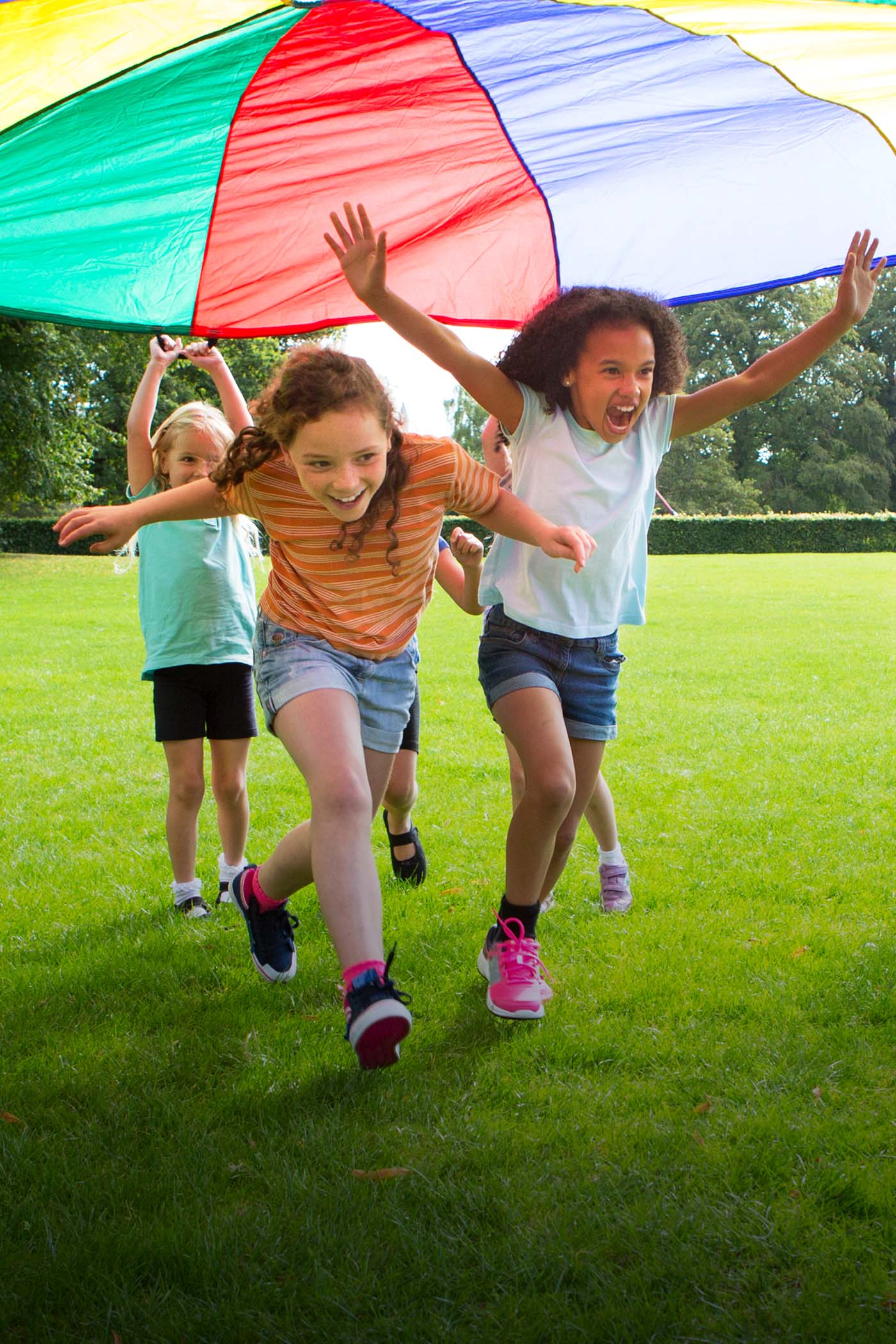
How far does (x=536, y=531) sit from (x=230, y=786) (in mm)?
1814

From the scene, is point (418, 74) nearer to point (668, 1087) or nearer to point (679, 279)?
point (679, 279)

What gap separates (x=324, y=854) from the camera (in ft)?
8.63

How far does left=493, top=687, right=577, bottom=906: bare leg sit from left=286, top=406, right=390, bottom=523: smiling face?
70 cm

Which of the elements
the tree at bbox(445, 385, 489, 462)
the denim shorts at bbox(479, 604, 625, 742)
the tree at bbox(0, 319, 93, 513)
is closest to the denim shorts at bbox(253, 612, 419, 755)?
the denim shorts at bbox(479, 604, 625, 742)

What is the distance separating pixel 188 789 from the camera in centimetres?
409

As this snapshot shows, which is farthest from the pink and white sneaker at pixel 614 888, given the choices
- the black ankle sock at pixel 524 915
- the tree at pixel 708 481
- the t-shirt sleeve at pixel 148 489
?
the tree at pixel 708 481

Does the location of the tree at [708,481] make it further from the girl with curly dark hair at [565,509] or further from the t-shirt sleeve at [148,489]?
the girl with curly dark hair at [565,509]

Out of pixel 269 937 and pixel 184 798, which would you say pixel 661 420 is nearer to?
pixel 269 937

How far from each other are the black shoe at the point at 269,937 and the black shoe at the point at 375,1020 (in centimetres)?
95

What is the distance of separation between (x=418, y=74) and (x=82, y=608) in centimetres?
1325

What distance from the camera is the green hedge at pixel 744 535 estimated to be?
3027 centimetres

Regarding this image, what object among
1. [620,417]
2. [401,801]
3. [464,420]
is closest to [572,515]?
[620,417]

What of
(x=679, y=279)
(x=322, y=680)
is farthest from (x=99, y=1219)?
(x=679, y=279)

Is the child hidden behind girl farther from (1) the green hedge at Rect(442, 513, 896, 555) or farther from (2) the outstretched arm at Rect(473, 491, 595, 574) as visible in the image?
(1) the green hedge at Rect(442, 513, 896, 555)
